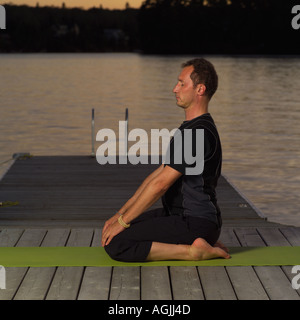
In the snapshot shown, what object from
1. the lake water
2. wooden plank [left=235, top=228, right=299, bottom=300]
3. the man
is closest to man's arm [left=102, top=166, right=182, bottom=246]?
the man

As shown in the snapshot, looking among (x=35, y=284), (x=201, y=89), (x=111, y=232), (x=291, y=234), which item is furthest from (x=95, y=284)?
(x=291, y=234)

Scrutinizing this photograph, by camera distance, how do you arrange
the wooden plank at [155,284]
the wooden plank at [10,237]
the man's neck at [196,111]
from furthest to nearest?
the wooden plank at [10,237] < the man's neck at [196,111] < the wooden plank at [155,284]

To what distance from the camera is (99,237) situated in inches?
229

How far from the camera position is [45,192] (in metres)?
8.23

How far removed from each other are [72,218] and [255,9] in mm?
120814

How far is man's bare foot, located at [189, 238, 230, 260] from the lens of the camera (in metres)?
4.83

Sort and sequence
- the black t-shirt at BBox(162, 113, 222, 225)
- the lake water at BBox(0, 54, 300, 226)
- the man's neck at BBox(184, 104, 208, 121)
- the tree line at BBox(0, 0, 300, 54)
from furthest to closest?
1. the tree line at BBox(0, 0, 300, 54)
2. the lake water at BBox(0, 54, 300, 226)
3. the man's neck at BBox(184, 104, 208, 121)
4. the black t-shirt at BBox(162, 113, 222, 225)

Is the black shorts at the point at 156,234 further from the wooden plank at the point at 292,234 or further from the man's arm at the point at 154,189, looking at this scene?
the wooden plank at the point at 292,234

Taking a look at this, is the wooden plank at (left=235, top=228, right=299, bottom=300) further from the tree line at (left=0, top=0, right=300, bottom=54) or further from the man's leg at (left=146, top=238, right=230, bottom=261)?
the tree line at (left=0, top=0, right=300, bottom=54)

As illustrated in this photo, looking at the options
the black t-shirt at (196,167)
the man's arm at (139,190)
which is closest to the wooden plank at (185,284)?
the black t-shirt at (196,167)

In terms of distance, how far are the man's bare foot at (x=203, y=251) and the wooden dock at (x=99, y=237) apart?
0.42 ft

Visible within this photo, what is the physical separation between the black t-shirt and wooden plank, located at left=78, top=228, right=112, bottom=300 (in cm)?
66

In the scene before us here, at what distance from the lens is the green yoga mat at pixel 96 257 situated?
16.0ft
